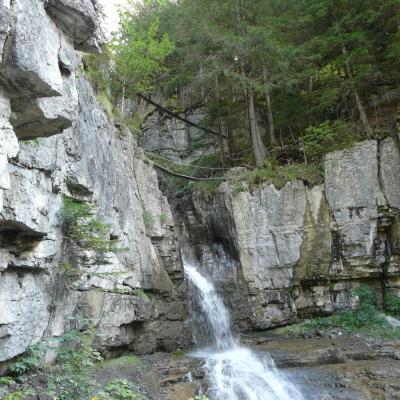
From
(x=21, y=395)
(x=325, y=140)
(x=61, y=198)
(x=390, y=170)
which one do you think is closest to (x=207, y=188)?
(x=325, y=140)

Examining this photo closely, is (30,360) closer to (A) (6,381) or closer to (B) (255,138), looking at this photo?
(A) (6,381)

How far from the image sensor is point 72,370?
6844mm

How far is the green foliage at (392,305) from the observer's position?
1217 centimetres

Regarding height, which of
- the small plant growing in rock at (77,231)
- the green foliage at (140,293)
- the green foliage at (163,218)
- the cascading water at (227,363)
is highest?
the green foliage at (163,218)

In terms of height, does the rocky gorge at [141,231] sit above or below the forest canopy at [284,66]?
below

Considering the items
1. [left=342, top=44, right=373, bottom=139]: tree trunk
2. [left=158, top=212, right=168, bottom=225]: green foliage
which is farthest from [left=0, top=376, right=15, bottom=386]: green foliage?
[left=342, top=44, right=373, bottom=139]: tree trunk

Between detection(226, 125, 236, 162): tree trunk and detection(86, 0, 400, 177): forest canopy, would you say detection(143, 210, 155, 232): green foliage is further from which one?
detection(226, 125, 236, 162): tree trunk

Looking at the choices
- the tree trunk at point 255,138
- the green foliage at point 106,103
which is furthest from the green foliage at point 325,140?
the green foliage at point 106,103

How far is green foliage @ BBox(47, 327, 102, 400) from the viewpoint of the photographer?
→ 637 cm

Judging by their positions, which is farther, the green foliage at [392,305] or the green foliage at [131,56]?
the green foliage at [131,56]

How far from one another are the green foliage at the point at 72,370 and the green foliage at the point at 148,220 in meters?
4.32

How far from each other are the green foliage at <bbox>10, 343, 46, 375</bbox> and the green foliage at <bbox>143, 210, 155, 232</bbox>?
5.41m

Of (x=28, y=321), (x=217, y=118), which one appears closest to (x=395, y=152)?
(x=217, y=118)

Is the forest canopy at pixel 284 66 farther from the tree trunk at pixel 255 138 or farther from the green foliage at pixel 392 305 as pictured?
the green foliage at pixel 392 305
